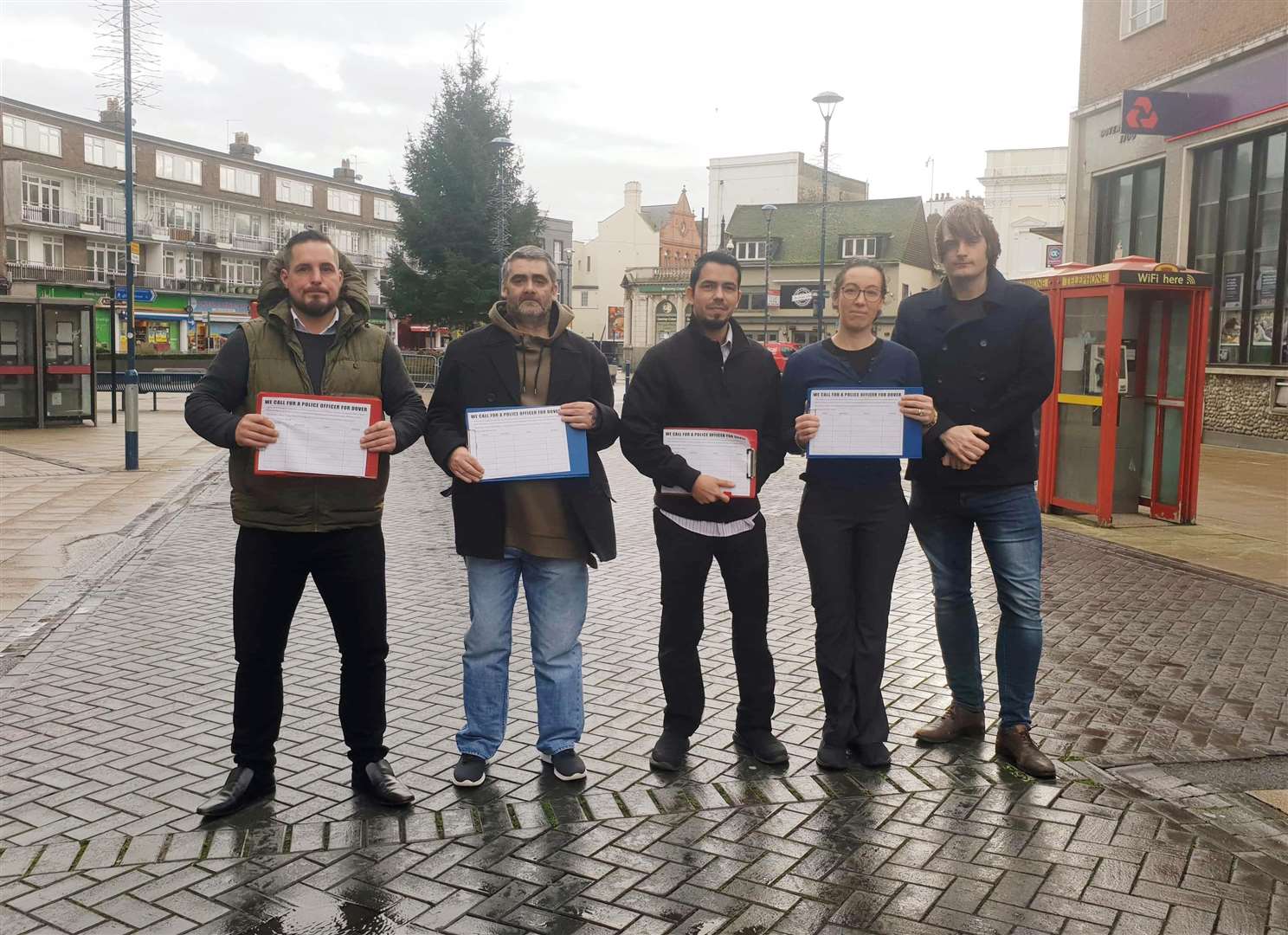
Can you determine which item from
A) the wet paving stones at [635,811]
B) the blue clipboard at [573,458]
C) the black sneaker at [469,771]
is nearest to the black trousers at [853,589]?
the wet paving stones at [635,811]

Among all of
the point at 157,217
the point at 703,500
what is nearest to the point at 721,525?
the point at 703,500

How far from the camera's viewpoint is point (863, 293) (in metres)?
4.42

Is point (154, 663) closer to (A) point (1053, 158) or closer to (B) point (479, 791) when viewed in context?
(B) point (479, 791)

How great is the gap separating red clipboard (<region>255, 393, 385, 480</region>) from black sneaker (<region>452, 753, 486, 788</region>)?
113 centimetres

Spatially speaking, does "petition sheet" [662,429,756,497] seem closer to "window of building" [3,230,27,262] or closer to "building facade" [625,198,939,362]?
"building facade" [625,198,939,362]

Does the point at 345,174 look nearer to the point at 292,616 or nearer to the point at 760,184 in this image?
the point at 760,184

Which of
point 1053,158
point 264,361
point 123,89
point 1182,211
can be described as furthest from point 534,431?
point 1053,158

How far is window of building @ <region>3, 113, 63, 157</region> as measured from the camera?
58.8 metres

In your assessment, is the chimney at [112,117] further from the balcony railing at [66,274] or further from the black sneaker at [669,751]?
the black sneaker at [669,751]

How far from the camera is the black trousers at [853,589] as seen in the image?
4.47 metres

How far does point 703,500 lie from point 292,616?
155 centimetres

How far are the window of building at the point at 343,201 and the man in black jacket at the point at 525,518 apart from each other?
270ft

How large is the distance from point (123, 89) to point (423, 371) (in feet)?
74.0

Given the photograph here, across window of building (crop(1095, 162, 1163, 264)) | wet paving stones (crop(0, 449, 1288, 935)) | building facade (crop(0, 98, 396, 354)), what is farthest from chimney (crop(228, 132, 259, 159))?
wet paving stones (crop(0, 449, 1288, 935))
